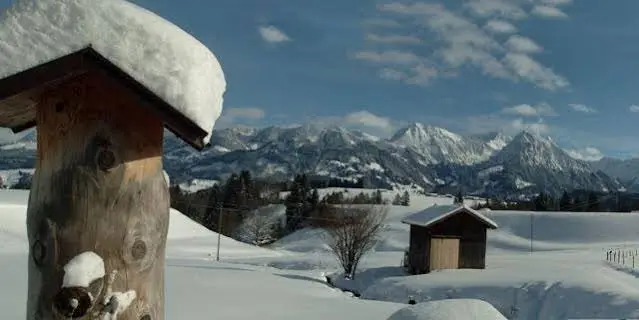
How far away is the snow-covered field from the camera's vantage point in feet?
45.5

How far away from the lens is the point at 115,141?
235cm

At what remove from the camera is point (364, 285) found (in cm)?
3384

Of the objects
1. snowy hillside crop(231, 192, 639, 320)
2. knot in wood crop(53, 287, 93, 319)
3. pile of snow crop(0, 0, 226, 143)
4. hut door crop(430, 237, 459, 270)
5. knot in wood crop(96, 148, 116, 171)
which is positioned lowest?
snowy hillside crop(231, 192, 639, 320)

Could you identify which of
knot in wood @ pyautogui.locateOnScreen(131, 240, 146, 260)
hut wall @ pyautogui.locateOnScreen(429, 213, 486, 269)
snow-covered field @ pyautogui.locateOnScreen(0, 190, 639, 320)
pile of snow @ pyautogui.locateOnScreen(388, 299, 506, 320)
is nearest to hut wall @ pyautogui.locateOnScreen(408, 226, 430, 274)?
hut wall @ pyautogui.locateOnScreen(429, 213, 486, 269)

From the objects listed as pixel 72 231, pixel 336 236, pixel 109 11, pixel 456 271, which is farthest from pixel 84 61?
pixel 336 236

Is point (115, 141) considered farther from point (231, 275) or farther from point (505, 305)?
point (505, 305)

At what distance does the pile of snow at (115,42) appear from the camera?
2240 millimetres

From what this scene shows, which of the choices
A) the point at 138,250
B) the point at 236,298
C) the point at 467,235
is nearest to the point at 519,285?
the point at 467,235

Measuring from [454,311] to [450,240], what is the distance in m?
29.6

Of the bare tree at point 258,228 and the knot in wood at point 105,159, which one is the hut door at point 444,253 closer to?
the knot in wood at point 105,159

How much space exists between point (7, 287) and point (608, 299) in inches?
788

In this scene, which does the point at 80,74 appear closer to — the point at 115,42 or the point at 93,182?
the point at 115,42

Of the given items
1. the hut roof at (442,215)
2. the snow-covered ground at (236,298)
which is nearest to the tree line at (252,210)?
the hut roof at (442,215)

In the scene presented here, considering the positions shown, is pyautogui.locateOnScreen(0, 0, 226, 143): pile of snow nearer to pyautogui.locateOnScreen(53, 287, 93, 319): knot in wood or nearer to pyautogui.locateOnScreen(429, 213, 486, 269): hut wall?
pyautogui.locateOnScreen(53, 287, 93, 319): knot in wood
